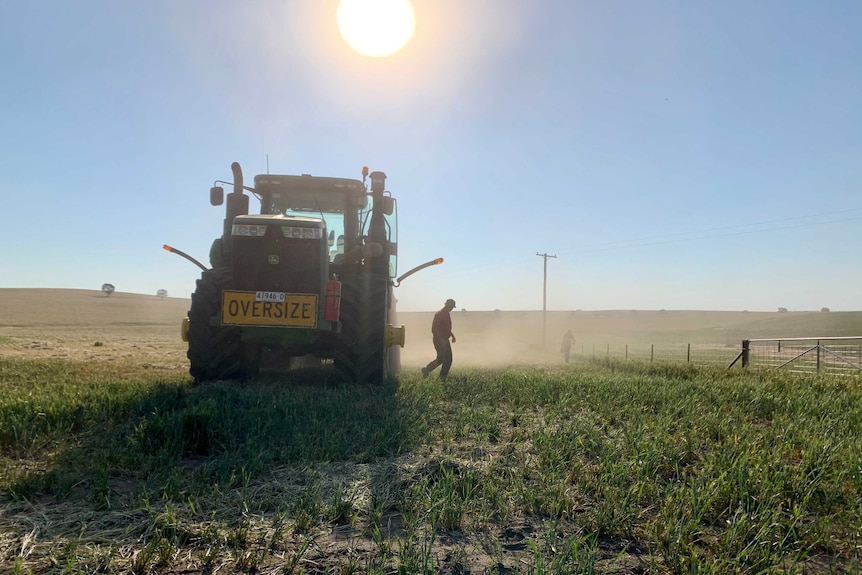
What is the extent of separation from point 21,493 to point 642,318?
99280mm

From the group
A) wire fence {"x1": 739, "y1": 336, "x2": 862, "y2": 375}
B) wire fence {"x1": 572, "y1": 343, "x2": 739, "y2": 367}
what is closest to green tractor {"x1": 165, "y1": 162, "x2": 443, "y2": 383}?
wire fence {"x1": 739, "y1": 336, "x2": 862, "y2": 375}

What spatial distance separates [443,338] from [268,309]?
158 inches

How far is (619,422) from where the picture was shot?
4.89 metres

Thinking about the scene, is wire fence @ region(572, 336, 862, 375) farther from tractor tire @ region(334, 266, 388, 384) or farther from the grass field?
tractor tire @ region(334, 266, 388, 384)

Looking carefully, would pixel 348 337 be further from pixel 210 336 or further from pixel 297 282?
pixel 210 336

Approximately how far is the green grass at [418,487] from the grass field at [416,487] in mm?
14

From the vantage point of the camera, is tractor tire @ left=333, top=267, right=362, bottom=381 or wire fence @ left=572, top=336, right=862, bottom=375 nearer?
tractor tire @ left=333, top=267, right=362, bottom=381

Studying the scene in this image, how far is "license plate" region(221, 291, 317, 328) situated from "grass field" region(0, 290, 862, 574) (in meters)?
1.18

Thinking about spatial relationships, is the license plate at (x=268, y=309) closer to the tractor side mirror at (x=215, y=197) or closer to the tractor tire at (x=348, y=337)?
the tractor tire at (x=348, y=337)

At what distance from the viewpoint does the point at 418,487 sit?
9.87ft

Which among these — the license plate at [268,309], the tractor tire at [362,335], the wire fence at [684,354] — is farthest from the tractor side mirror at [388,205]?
the wire fence at [684,354]

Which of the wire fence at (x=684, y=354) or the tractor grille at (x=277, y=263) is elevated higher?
the tractor grille at (x=277, y=263)

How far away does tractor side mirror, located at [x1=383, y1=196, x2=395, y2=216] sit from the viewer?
8.05 meters

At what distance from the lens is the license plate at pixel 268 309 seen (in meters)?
6.41
